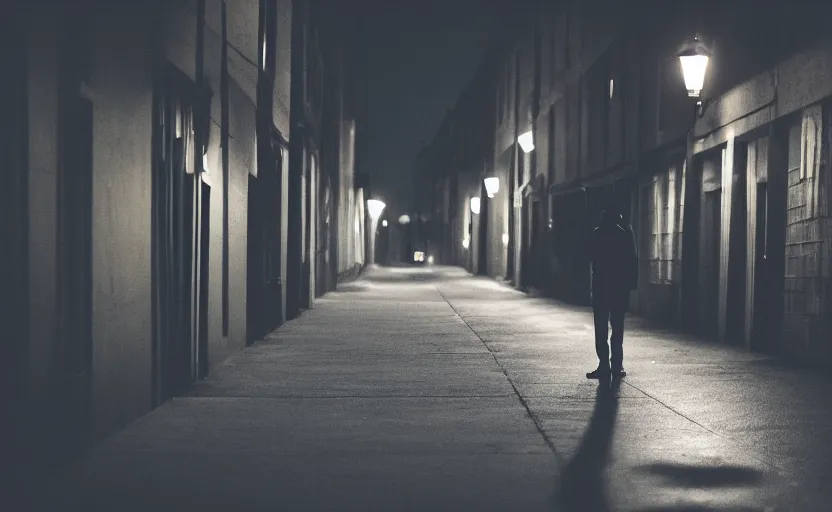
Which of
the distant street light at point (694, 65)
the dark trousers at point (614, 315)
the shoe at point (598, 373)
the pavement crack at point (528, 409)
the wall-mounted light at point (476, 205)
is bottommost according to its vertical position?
the pavement crack at point (528, 409)

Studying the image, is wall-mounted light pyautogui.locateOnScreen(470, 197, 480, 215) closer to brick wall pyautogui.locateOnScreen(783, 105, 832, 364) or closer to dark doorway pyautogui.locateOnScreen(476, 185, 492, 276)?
dark doorway pyautogui.locateOnScreen(476, 185, 492, 276)

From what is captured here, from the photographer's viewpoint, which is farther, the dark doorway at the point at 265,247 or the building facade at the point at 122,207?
the dark doorway at the point at 265,247

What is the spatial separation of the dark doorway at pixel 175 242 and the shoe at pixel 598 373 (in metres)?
3.62

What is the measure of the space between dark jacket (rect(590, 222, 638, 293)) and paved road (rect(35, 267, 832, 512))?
92 centimetres

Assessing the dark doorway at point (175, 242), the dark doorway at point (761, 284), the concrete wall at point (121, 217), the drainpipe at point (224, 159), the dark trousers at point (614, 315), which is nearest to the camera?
the concrete wall at point (121, 217)

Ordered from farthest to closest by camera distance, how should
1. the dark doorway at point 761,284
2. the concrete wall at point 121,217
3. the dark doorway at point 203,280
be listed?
the dark doorway at point 761,284
the dark doorway at point 203,280
the concrete wall at point 121,217

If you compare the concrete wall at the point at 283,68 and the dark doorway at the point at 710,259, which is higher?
the concrete wall at the point at 283,68

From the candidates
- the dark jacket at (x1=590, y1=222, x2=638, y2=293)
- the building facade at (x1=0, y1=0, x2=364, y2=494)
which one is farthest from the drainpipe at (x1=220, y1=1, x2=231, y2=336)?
the dark jacket at (x1=590, y1=222, x2=638, y2=293)

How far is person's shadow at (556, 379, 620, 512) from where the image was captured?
4.99 meters

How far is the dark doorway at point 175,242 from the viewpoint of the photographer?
775 centimetres

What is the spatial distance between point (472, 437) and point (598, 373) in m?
3.24

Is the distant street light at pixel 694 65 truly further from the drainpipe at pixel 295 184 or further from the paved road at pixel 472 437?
the drainpipe at pixel 295 184

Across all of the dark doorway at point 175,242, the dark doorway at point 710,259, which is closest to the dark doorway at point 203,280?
the dark doorway at point 175,242

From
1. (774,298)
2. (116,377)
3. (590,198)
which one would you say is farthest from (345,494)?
(590,198)
